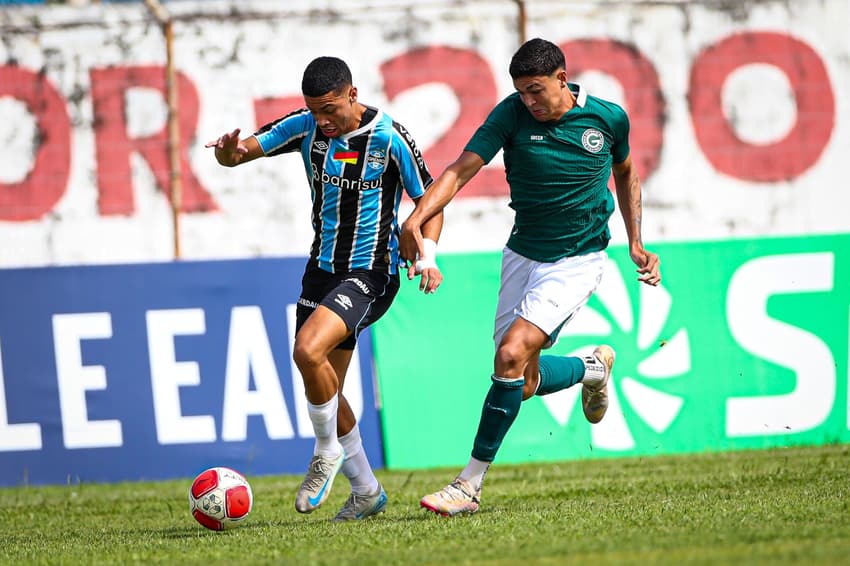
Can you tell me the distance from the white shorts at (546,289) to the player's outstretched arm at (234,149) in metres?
1.58

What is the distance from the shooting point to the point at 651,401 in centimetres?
1040

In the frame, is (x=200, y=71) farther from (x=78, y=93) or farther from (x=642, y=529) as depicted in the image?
(x=642, y=529)

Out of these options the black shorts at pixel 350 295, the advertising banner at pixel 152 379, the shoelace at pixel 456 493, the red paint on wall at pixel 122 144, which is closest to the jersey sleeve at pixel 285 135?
the black shorts at pixel 350 295

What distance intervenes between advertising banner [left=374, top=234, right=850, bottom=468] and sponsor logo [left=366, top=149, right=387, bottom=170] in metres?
3.69

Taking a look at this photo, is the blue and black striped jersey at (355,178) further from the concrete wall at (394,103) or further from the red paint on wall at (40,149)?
the red paint on wall at (40,149)

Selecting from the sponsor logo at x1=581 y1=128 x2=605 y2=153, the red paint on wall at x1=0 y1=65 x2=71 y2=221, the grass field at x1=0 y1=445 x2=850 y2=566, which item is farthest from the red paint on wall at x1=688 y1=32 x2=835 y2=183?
the sponsor logo at x1=581 y1=128 x2=605 y2=153

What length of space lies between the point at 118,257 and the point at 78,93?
186 centimetres

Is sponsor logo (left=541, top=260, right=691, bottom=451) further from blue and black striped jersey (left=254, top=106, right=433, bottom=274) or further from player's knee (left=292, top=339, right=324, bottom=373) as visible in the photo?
player's knee (left=292, top=339, right=324, bottom=373)

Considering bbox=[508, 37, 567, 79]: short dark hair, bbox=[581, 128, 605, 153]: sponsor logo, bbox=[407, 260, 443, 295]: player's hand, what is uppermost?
bbox=[508, 37, 567, 79]: short dark hair

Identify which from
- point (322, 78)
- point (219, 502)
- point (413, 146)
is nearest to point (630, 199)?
point (413, 146)

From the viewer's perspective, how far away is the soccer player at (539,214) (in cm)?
667

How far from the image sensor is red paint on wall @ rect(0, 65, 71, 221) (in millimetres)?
13812

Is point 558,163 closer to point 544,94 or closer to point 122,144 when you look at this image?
point 544,94

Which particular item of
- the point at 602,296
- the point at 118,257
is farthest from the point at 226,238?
the point at 602,296
